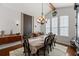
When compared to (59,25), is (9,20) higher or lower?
higher

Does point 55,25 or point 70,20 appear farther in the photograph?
point 55,25

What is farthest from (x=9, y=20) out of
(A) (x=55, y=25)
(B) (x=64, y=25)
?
(B) (x=64, y=25)

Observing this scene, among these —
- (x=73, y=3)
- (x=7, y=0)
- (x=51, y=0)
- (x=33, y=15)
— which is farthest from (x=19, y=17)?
(x=73, y=3)

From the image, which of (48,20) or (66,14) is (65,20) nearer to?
(66,14)

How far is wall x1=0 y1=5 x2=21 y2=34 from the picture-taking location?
75.8 inches

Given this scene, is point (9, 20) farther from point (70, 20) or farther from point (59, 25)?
point (70, 20)

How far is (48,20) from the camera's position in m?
2.00

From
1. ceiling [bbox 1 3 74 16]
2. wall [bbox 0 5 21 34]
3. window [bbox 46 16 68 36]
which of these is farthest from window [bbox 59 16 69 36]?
wall [bbox 0 5 21 34]

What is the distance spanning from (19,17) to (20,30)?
262mm

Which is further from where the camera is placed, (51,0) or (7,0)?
(51,0)

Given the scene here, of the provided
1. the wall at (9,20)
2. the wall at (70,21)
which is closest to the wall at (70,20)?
the wall at (70,21)

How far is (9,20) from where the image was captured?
79.7 inches

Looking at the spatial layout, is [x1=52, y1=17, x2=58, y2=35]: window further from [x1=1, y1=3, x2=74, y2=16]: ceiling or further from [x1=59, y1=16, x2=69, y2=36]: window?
[x1=1, y1=3, x2=74, y2=16]: ceiling

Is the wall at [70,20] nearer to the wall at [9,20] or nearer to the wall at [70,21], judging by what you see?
the wall at [70,21]
